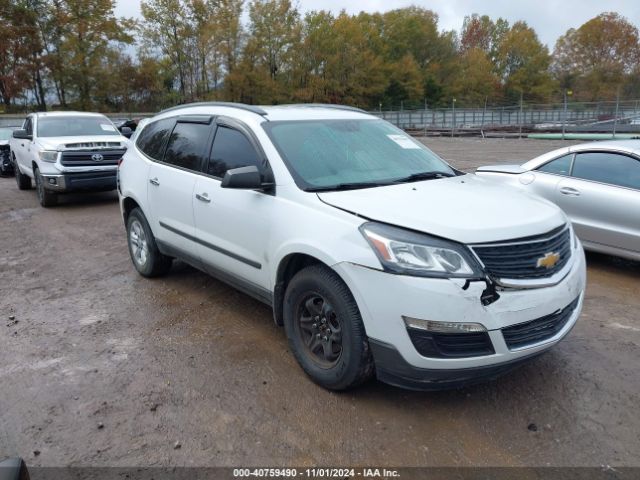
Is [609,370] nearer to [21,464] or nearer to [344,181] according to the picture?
[344,181]

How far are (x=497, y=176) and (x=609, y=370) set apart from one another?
366 cm

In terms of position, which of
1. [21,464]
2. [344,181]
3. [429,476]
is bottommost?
[429,476]

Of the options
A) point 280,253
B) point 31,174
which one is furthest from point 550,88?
point 280,253

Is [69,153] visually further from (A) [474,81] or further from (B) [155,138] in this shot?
(A) [474,81]

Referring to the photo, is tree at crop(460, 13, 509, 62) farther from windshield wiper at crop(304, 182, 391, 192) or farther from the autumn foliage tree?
windshield wiper at crop(304, 182, 391, 192)

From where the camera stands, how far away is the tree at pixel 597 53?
5881cm

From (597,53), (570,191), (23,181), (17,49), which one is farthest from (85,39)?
(597,53)

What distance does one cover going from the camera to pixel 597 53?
203ft

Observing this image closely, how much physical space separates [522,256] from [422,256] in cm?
59

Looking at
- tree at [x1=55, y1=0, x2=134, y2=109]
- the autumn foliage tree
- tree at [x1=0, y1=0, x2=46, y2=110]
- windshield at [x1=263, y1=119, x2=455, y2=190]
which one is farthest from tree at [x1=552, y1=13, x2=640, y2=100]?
windshield at [x1=263, y1=119, x2=455, y2=190]

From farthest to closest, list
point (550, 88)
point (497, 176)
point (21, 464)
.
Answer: point (550, 88) < point (497, 176) < point (21, 464)

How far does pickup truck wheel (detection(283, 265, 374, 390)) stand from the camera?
3.04 m

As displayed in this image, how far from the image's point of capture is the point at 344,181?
367 cm

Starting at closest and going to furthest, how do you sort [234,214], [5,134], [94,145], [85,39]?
1. [234,214]
2. [94,145]
3. [5,134]
4. [85,39]
